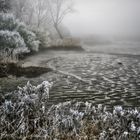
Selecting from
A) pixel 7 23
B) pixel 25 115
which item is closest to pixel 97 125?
pixel 25 115

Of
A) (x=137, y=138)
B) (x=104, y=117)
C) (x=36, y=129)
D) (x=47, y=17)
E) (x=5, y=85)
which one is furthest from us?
(x=47, y=17)

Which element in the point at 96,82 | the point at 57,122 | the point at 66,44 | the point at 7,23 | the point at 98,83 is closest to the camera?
the point at 57,122

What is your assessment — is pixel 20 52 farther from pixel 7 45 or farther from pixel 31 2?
pixel 31 2

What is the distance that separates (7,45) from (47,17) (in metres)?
26.5

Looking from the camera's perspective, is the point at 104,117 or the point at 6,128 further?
the point at 104,117

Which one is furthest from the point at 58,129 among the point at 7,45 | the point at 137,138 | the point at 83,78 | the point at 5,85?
the point at 7,45

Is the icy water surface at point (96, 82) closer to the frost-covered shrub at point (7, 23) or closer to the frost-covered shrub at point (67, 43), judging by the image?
the frost-covered shrub at point (7, 23)

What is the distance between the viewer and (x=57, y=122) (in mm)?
9195

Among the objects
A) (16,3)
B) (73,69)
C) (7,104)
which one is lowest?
(73,69)

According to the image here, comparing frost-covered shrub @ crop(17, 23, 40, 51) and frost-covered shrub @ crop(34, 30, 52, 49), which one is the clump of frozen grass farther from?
frost-covered shrub @ crop(34, 30, 52, 49)

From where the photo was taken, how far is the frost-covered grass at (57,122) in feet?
28.3

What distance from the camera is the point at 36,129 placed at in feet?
30.0

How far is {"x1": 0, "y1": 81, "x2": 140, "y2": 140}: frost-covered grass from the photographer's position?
339 inches

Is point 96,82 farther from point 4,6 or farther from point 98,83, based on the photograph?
point 4,6
